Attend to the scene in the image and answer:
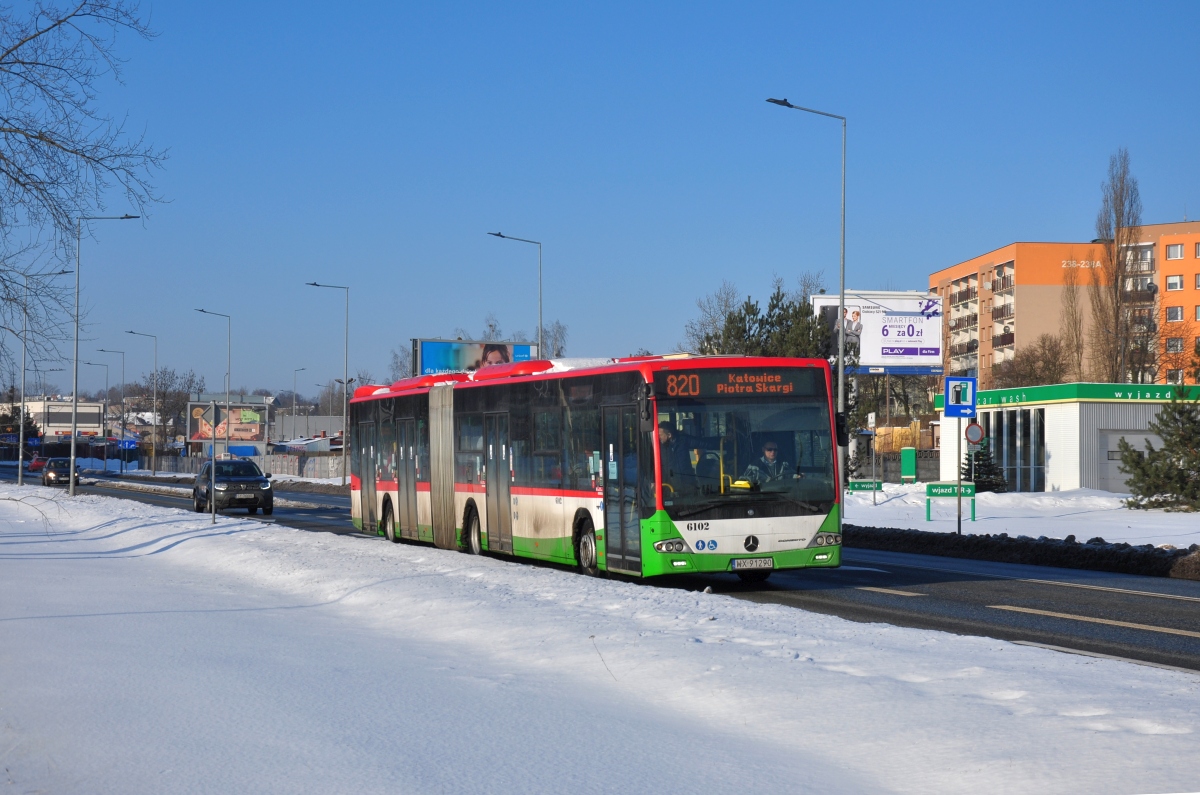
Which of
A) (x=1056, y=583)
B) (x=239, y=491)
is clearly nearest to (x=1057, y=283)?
(x=239, y=491)

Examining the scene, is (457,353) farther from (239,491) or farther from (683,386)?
(683,386)

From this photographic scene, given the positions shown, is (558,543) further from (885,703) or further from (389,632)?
(885,703)

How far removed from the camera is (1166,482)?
1346 inches

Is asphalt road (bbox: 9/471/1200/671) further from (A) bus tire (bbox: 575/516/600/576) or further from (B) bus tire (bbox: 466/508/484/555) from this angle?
(B) bus tire (bbox: 466/508/484/555)

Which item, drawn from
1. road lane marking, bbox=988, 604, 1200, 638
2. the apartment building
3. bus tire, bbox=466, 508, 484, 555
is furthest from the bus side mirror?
the apartment building

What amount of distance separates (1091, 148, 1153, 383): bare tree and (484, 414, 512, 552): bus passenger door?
5659 centimetres

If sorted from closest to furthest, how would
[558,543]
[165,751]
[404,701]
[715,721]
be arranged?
[165,751] → [715,721] → [404,701] → [558,543]

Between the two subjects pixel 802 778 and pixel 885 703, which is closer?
pixel 802 778

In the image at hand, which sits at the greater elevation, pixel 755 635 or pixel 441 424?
pixel 441 424

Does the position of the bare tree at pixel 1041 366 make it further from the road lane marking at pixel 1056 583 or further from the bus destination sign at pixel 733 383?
the bus destination sign at pixel 733 383

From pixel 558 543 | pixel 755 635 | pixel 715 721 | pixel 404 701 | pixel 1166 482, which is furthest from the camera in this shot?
pixel 1166 482

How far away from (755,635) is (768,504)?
601 centimetres

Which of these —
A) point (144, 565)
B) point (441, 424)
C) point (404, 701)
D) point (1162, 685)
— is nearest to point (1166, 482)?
point (441, 424)

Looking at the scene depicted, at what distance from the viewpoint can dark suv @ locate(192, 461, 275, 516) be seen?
40.9 meters
